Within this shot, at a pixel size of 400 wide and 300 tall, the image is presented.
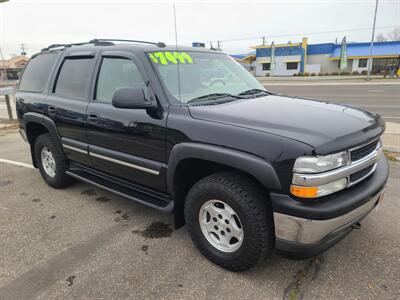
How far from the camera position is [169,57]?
323 cm

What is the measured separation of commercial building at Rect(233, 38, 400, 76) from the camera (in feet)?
152

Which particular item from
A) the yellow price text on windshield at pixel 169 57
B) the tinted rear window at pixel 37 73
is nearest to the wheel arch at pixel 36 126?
the tinted rear window at pixel 37 73

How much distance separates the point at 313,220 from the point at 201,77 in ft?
6.00

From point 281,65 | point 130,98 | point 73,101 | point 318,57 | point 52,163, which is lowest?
point 281,65

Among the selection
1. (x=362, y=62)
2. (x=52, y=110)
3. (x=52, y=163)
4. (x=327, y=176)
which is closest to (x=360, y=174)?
(x=327, y=176)

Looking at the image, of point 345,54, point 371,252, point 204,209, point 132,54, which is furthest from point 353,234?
point 345,54

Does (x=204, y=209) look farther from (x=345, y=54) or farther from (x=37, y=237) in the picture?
(x=345, y=54)

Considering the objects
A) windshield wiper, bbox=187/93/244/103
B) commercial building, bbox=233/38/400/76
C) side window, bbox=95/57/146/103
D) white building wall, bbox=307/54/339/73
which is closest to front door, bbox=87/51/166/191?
side window, bbox=95/57/146/103

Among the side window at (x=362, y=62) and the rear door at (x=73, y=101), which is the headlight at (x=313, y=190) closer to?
the rear door at (x=73, y=101)

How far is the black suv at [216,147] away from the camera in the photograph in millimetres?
2150

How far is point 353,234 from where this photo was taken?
316cm

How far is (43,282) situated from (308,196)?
2138 millimetres

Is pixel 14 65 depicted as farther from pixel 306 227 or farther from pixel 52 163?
pixel 306 227

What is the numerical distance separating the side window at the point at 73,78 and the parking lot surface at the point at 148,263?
4.62 ft
